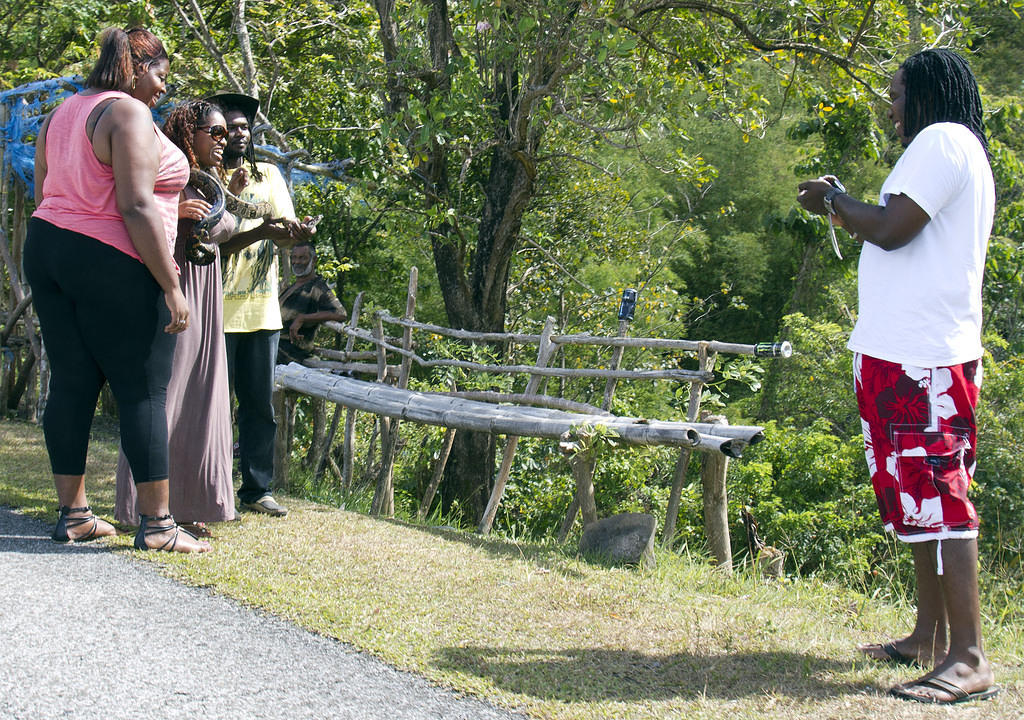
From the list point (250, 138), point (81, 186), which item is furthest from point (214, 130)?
point (81, 186)

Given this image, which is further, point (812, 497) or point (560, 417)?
point (812, 497)

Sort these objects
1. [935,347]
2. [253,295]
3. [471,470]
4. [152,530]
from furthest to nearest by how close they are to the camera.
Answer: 1. [471,470]
2. [253,295]
3. [152,530]
4. [935,347]

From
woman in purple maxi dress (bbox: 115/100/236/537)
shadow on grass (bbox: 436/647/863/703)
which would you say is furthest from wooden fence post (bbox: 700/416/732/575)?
woman in purple maxi dress (bbox: 115/100/236/537)

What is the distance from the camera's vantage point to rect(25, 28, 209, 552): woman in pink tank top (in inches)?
139

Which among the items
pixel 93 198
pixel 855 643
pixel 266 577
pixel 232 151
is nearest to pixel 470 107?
pixel 232 151

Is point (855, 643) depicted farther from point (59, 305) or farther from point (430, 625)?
point (59, 305)

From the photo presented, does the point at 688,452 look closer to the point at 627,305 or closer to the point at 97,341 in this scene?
the point at 627,305

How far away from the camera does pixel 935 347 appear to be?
2875 mm

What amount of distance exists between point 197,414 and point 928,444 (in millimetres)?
2830

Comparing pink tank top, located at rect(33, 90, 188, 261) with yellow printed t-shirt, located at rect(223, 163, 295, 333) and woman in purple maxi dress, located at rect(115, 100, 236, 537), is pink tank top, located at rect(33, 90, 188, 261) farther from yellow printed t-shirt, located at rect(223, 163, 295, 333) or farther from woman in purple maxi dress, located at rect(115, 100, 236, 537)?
yellow printed t-shirt, located at rect(223, 163, 295, 333)

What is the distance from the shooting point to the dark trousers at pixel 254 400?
4.79 metres

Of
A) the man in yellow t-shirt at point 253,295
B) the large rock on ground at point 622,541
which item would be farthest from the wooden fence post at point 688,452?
the man in yellow t-shirt at point 253,295

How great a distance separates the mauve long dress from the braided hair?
2670 millimetres

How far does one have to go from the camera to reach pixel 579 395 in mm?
11938
